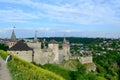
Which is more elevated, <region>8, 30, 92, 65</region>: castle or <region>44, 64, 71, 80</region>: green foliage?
<region>8, 30, 92, 65</region>: castle

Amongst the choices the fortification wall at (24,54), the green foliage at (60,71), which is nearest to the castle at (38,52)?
the fortification wall at (24,54)

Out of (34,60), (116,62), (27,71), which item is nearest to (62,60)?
(34,60)

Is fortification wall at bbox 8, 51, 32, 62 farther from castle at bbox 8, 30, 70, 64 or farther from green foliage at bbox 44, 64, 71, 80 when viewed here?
green foliage at bbox 44, 64, 71, 80

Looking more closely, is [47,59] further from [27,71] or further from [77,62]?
[27,71]

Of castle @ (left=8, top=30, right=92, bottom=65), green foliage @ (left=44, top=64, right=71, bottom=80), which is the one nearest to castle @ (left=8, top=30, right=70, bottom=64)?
castle @ (left=8, top=30, right=92, bottom=65)

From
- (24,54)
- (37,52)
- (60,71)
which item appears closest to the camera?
(24,54)

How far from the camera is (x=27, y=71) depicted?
21.2 meters

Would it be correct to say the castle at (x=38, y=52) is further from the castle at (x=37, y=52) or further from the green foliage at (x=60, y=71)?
the green foliage at (x=60, y=71)

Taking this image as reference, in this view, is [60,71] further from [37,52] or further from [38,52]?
[37,52]

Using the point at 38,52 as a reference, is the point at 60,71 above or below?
below

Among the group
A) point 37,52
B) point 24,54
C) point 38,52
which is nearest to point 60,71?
point 38,52

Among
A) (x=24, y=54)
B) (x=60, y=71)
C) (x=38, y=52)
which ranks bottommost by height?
(x=60, y=71)

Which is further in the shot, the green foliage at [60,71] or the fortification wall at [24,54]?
the green foliage at [60,71]

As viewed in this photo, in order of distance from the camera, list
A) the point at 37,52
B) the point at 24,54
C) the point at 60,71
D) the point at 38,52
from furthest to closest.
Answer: the point at 60,71
the point at 38,52
the point at 37,52
the point at 24,54
